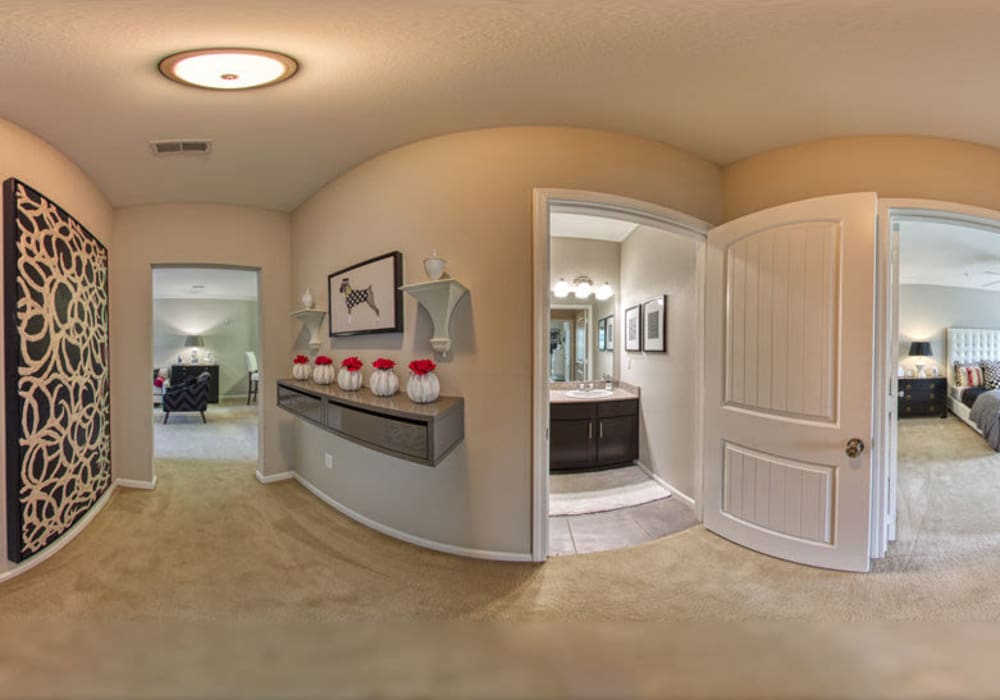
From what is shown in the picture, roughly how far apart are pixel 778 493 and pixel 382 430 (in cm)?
203

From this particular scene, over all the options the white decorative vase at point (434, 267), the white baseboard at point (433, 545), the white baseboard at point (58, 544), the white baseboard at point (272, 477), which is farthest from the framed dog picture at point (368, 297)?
the white baseboard at point (58, 544)

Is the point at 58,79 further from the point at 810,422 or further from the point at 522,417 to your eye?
the point at 810,422

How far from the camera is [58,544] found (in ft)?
7.55

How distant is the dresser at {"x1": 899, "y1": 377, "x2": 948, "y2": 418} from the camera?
6.38 metres

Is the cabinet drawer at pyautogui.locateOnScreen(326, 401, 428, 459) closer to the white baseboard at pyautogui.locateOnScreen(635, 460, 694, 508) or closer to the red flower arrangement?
the red flower arrangement

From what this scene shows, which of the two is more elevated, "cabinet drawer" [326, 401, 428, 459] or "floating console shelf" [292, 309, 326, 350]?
"floating console shelf" [292, 309, 326, 350]

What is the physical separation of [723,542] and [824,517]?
0.51m

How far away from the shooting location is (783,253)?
2.20m

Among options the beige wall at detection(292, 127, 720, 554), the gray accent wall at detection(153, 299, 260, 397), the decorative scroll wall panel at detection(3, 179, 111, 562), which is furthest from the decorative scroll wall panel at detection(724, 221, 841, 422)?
the gray accent wall at detection(153, 299, 260, 397)

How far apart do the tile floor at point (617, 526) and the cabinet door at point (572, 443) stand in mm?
780

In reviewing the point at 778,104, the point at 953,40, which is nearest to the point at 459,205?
the point at 778,104

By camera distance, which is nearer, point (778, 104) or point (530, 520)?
point (778, 104)

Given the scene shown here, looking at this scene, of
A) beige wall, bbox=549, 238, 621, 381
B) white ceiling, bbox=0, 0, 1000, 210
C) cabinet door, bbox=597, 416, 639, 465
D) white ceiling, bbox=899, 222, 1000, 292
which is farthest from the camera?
beige wall, bbox=549, 238, 621, 381

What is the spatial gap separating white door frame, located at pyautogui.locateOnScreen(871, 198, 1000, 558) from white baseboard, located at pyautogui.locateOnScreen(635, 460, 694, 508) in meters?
0.99
